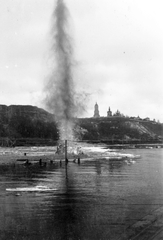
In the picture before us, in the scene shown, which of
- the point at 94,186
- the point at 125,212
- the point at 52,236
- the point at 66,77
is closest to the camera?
the point at 52,236

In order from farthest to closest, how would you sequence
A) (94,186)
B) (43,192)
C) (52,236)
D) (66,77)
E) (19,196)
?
(66,77) → (94,186) → (43,192) → (19,196) → (52,236)

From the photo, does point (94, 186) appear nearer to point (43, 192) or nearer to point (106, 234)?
point (43, 192)

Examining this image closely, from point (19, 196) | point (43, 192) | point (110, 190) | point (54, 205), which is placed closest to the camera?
point (54, 205)

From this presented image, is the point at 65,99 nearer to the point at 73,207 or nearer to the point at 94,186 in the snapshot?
the point at 94,186

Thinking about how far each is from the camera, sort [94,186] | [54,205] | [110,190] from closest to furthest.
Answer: [54,205] → [110,190] → [94,186]

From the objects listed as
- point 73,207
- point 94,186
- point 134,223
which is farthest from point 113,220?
point 94,186

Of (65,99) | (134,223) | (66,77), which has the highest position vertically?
(66,77)

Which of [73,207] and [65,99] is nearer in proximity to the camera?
[73,207]

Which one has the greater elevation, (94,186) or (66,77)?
(66,77)

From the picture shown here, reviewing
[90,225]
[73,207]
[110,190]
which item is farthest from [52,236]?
[110,190]
